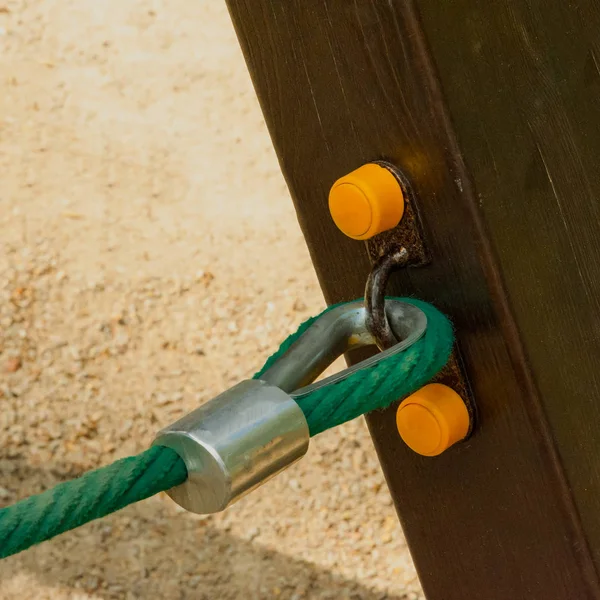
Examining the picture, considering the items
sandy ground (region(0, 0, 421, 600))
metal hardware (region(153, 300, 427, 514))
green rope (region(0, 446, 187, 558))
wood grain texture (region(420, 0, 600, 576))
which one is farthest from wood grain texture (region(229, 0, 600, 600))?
sandy ground (region(0, 0, 421, 600))

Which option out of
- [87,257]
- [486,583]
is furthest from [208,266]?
[486,583]

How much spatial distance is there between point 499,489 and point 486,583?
0.09 meters

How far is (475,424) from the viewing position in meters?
0.54

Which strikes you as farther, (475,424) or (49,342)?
(49,342)

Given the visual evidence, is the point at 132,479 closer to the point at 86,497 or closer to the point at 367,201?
the point at 86,497

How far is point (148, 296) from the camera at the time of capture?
1875 mm

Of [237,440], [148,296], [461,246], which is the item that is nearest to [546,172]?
[461,246]

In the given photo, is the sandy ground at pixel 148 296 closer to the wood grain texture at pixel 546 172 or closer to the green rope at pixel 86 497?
the wood grain texture at pixel 546 172

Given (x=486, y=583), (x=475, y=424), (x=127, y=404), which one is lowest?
(x=127, y=404)

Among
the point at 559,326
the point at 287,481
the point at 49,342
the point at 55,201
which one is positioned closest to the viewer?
the point at 559,326

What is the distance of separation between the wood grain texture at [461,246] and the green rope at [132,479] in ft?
0.26

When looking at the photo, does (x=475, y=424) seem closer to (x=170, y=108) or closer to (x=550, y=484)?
(x=550, y=484)

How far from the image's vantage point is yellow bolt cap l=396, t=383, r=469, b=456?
523 millimetres

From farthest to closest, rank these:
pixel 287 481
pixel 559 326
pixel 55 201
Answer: pixel 55 201 → pixel 287 481 → pixel 559 326
